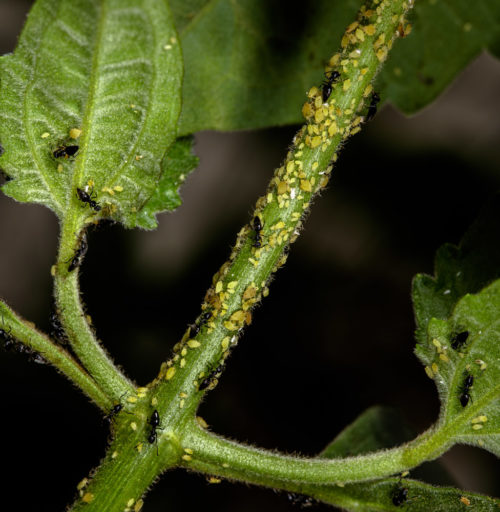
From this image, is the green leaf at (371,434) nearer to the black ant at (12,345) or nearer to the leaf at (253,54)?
the black ant at (12,345)

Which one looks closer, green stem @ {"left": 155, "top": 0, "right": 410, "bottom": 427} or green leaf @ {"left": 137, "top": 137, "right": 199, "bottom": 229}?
green stem @ {"left": 155, "top": 0, "right": 410, "bottom": 427}

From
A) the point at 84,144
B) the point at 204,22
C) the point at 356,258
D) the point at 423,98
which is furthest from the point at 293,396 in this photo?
the point at 84,144

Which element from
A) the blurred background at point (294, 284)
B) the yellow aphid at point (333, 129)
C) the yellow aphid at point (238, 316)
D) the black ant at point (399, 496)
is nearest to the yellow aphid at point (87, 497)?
the yellow aphid at point (238, 316)

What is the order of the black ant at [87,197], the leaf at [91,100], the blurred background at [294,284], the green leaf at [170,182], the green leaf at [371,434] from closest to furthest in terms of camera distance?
1. the leaf at [91,100]
2. the black ant at [87,197]
3. the green leaf at [170,182]
4. the green leaf at [371,434]
5. the blurred background at [294,284]

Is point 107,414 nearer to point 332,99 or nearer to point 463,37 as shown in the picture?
point 332,99

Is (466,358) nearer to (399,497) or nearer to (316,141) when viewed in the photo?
(399,497)

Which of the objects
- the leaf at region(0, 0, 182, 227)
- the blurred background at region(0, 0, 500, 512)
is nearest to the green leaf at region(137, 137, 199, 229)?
the leaf at region(0, 0, 182, 227)

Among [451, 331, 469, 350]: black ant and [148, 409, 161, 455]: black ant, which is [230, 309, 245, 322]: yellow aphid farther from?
[451, 331, 469, 350]: black ant

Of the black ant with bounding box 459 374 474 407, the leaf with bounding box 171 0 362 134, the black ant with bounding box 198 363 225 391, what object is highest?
the leaf with bounding box 171 0 362 134
